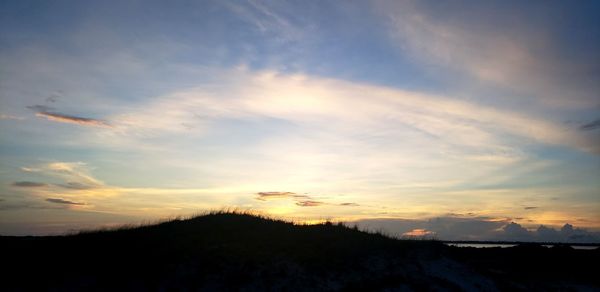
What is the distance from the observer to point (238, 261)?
22312 millimetres

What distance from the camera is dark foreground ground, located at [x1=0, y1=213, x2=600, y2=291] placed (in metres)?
21.1

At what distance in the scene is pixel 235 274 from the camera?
21281 mm

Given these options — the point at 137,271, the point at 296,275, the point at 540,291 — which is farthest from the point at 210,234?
the point at 540,291

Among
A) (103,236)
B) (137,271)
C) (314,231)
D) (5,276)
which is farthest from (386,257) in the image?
(5,276)

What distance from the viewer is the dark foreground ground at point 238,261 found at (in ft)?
69.1

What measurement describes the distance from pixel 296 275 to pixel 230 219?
10.8m

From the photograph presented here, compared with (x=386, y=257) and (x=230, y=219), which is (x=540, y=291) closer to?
(x=386, y=257)

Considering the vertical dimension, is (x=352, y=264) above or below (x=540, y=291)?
above

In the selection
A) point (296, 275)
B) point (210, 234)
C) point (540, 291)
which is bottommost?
point (540, 291)

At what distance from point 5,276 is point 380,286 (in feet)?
65.4

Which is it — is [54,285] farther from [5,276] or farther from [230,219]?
[230,219]

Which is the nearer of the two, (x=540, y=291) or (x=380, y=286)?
(x=380, y=286)

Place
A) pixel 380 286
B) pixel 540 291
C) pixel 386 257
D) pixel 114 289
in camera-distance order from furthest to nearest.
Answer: pixel 540 291 → pixel 386 257 → pixel 380 286 → pixel 114 289

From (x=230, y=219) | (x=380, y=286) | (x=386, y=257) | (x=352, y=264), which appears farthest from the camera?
(x=230, y=219)
